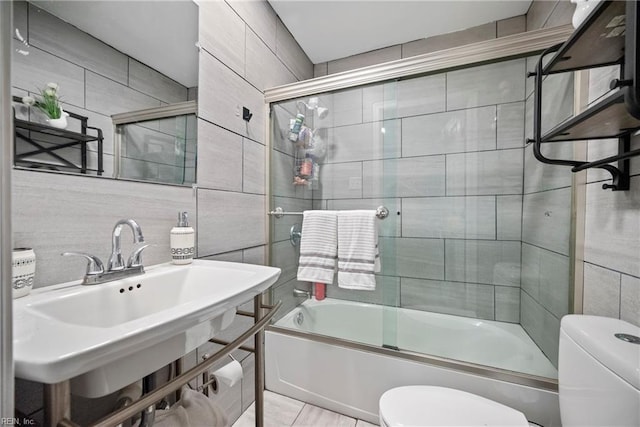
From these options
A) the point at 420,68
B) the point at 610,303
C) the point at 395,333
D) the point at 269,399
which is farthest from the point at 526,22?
the point at 269,399

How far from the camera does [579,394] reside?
68 centimetres

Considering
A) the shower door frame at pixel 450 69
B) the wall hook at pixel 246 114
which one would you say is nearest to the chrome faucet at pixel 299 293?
the shower door frame at pixel 450 69

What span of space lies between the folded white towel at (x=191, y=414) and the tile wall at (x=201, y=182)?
0.66 ft

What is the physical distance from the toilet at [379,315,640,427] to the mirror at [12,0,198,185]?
1.23 metres

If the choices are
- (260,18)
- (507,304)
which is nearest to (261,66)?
(260,18)

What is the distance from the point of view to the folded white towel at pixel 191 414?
0.73 metres

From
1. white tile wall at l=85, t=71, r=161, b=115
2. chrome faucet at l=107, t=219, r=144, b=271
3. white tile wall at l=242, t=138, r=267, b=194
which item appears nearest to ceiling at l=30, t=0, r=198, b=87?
white tile wall at l=85, t=71, r=161, b=115

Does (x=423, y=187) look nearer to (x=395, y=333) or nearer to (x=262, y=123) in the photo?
(x=395, y=333)

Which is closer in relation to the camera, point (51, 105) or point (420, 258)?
point (51, 105)

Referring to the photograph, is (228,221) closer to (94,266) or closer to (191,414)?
(94,266)

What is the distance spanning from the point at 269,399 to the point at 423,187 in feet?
5.25

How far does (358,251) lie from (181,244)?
2.82 ft

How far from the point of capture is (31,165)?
608 millimetres

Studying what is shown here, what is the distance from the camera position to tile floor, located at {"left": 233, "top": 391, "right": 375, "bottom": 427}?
4.09 feet
